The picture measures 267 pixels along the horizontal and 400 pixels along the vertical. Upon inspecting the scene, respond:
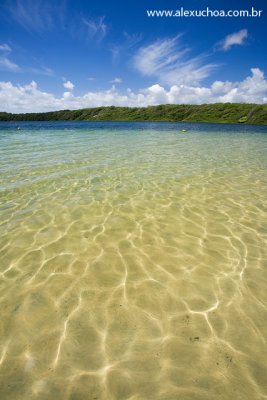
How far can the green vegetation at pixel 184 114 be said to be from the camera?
124 m

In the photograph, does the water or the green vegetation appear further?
the green vegetation

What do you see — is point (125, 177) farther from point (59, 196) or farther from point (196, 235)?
point (196, 235)

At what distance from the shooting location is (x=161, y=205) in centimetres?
741

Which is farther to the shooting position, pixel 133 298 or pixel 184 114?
pixel 184 114

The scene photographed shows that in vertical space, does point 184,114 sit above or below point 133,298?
below

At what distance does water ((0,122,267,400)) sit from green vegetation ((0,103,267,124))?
126778 millimetres

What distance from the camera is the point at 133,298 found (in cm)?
366

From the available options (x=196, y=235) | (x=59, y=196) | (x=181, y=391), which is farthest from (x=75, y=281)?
(x=59, y=196)

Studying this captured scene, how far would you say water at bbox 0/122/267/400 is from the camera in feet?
8.32

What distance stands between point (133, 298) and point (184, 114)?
538 ft

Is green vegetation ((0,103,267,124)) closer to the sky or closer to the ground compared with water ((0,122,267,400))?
A: closer to the ground

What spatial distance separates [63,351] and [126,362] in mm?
788

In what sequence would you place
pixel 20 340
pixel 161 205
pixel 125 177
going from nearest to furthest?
pixel 20 340
pixel 161 205
pixel 125 177

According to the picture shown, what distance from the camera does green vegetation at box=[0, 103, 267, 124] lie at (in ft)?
406
